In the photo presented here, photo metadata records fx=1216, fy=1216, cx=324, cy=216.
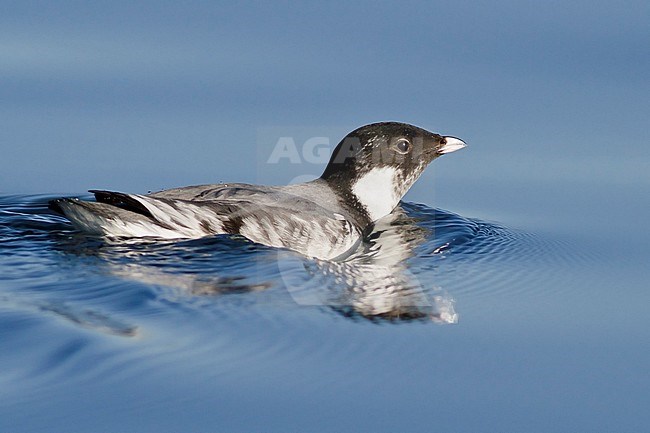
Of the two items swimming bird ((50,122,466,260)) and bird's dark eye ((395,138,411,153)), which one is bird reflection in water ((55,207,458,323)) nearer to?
swimming bird ((50,122,466,260))

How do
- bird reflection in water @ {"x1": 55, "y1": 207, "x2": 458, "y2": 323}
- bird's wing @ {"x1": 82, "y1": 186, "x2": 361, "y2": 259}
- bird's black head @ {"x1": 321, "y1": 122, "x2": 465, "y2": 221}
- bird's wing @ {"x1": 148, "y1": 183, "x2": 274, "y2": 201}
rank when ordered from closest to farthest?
1. bird reflection in water @ {"x1": 55, "y1": 207, "x2": 458, "y2": 323}
2. bird's wing @ {"x1": 82, "y1": 186, "x2": 361, "y2": 259}
3. bird's wing @ {"x1": 148, "y1": 183, "x2": 274, "y2": 201}
4. bird's black head @ {"x1": 321, "y1": 122, "x2": 465, "y2": 221}

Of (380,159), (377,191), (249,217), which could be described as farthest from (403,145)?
(249,217)

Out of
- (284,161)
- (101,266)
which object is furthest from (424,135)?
(101,266)

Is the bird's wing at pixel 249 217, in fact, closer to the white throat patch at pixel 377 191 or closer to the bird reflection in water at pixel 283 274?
the bird reflection in water at pixel 283 274

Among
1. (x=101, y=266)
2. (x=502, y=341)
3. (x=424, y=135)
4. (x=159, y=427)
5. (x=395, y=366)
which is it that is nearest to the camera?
(x=159, y=427)

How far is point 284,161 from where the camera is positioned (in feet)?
37.1

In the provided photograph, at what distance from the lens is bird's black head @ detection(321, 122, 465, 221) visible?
10398mm

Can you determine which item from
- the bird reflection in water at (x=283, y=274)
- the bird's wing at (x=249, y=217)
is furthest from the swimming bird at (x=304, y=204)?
the bird reflection in water at (x=283, y=274)

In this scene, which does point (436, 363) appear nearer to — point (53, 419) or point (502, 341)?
point (502, 341)

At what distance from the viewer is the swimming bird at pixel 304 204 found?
8828 millimetres

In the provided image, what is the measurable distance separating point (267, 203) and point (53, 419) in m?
3.90

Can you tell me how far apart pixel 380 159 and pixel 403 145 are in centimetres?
23

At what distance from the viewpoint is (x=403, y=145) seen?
10.5 meters

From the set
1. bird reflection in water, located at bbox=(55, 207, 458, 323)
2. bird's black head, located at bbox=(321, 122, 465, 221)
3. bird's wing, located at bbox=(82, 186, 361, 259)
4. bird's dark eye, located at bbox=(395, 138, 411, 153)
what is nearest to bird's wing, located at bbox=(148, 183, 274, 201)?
bird's wing, located at bbox=(82, 186, 361, 259)
